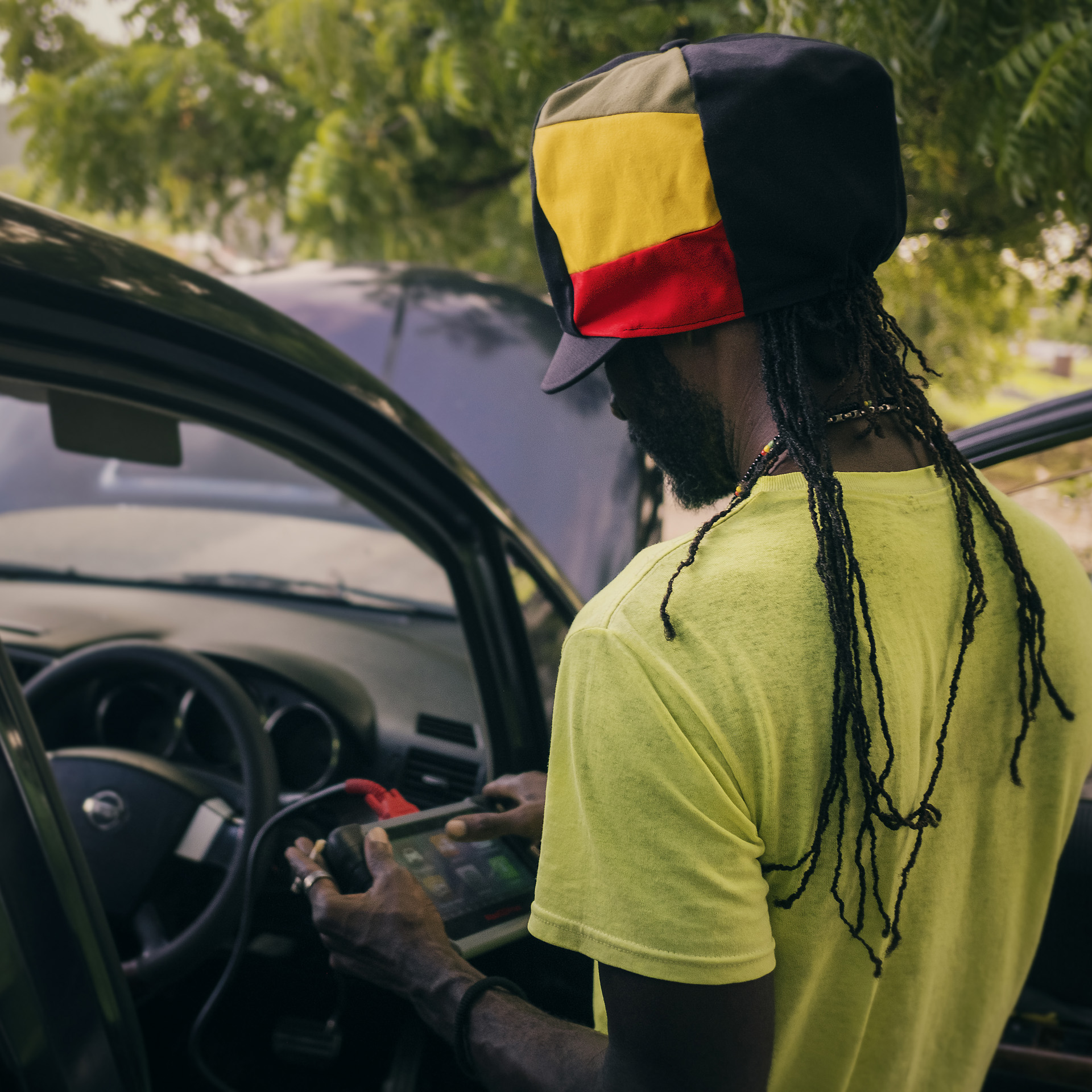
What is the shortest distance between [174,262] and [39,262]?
28 cm

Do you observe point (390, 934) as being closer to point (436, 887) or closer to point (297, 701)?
point (436, 887)

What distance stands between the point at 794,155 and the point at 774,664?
0.54m

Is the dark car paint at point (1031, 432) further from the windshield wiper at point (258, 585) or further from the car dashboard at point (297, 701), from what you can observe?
the windshield wiper at point (258, 585)

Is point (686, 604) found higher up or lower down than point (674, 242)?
lower down

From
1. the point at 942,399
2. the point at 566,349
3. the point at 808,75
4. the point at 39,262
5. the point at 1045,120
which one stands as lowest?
the point at 942,399

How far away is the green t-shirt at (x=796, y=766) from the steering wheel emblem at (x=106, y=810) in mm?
1123

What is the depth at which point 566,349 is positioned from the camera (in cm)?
130

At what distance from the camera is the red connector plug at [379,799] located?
5.27ft

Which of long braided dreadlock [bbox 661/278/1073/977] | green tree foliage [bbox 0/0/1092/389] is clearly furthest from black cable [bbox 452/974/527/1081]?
green tree foliage [bbox 0/0/1092/389]

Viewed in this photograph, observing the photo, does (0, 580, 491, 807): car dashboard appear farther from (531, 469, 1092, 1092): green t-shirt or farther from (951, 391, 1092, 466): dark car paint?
(951, 391, 1092, 466): dark car paint

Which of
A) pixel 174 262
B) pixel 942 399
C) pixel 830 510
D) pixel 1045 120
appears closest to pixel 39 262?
pixel 174 262

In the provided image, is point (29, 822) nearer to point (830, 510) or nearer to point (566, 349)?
point (566, 349)

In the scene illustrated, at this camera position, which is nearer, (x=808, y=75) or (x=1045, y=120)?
(x=808, y=75)

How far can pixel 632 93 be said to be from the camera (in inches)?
42.8
